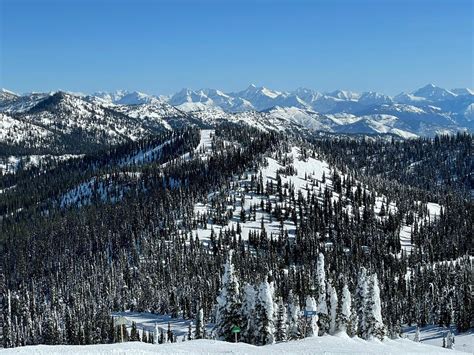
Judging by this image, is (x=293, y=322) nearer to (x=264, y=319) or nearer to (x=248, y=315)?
(x=248, y=315)

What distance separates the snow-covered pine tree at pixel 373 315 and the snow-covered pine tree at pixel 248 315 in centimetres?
2610

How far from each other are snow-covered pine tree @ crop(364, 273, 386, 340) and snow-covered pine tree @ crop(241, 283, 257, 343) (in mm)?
26100

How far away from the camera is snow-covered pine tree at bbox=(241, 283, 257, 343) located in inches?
3743

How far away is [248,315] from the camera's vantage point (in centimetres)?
9825

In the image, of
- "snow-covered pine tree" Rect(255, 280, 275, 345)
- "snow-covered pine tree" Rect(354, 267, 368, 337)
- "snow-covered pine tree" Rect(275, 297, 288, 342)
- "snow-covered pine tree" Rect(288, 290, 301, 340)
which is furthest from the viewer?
"snow-covered pine tree" Rect(288, 290, 301, 340)

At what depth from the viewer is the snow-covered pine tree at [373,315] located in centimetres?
10788

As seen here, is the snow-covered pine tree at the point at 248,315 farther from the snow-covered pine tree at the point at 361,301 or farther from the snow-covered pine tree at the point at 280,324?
the snow-covered pine tree at the point at 361,301

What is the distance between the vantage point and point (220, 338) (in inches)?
3627

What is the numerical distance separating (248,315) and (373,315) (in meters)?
27.8

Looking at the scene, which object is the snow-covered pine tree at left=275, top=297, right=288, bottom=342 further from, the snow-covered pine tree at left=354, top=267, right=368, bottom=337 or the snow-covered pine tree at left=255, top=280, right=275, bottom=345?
the snow-covered pine tree at left=255, top=280, right=275, bottom=345

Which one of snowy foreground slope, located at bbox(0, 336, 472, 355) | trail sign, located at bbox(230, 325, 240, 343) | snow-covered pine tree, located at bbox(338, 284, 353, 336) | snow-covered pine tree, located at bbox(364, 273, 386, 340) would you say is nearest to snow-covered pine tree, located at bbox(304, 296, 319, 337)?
snow-covered pine tree, located at bbox(338, 284, 353, 336)

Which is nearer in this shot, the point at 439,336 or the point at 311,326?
the point at 311,326

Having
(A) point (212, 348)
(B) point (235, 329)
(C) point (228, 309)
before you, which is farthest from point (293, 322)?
(A) point (212, 348)

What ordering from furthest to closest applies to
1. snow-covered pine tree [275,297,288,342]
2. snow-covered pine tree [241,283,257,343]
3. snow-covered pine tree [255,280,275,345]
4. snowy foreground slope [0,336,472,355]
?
snow-covered pine tree [275,297,288,342] → snow-covered pine tree [255,280,275,345] → snow-covered pine tree [241,283,257,343] → snowy foreground slope [0,336,472,355]
